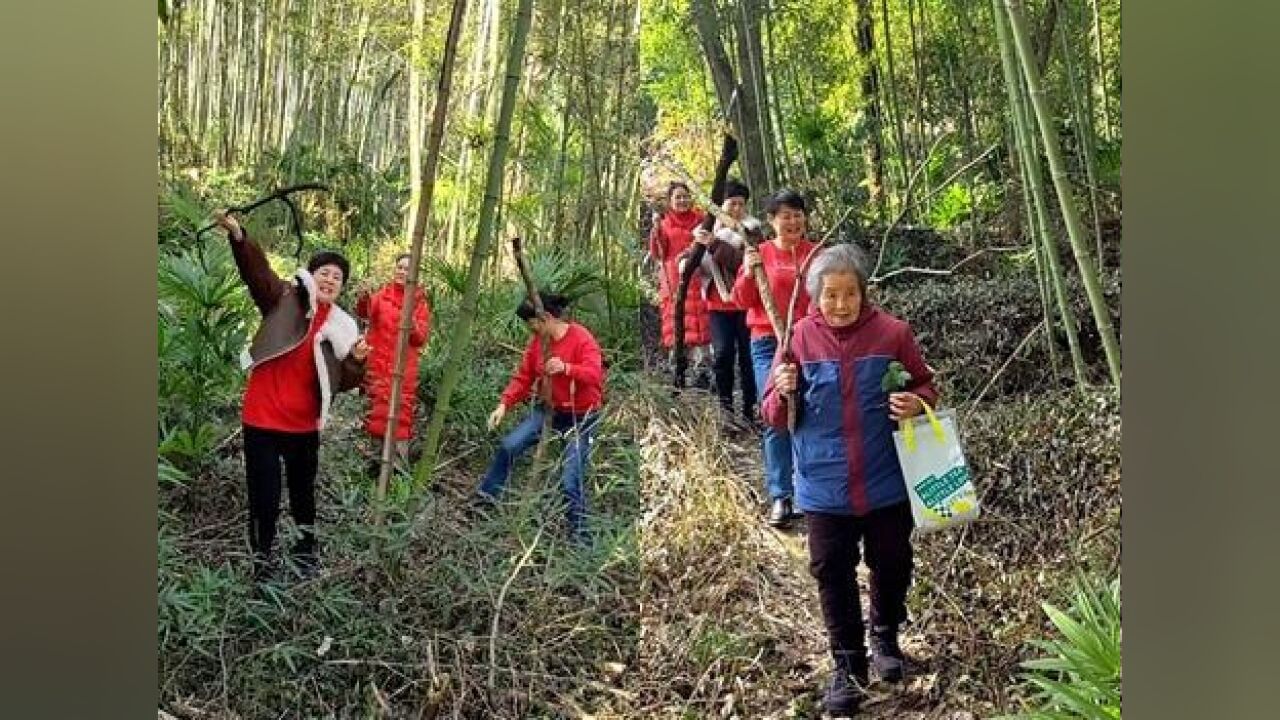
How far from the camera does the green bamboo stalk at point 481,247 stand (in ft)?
9.29

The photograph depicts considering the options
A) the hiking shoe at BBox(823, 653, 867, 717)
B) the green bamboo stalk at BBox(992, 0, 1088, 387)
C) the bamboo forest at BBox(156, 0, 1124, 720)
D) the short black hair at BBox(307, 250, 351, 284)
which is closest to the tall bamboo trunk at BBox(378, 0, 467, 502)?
the bamboo forest at BBox(156, 0, 1124, 720)

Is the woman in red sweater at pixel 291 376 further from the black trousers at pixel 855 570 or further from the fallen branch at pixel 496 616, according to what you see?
the black trousers at pixel 855 570

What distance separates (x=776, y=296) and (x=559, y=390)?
20.0 inches

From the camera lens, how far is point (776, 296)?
2922 millimetres

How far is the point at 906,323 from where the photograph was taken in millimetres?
2891

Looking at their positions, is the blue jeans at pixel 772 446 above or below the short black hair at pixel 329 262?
below

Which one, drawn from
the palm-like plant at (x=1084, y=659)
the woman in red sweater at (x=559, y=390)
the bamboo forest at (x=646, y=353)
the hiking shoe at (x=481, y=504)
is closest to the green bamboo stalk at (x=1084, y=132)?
the bamboo forest at (x=646, y=353)

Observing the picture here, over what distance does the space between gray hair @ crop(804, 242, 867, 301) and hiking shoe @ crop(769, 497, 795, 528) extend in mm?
445

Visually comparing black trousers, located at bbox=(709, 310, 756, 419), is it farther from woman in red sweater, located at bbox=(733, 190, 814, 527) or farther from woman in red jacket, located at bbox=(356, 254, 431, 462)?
woman in red jacket, located at bbox=(356, 254, 431, 462)

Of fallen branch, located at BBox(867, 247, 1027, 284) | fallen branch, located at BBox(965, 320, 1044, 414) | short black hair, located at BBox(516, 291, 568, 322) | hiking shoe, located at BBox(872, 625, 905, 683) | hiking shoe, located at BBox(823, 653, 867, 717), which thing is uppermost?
fallen branch, located at BBox(867, 247, 1027, 284)

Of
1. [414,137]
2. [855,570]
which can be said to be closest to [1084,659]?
[855,570]

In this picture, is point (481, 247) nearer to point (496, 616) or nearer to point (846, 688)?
point (496, 616)

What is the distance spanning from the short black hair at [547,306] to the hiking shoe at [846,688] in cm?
94

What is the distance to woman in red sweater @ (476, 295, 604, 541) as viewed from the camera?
2.87 m
